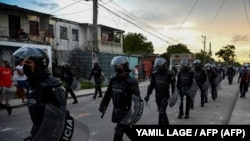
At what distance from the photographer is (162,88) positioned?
816cm

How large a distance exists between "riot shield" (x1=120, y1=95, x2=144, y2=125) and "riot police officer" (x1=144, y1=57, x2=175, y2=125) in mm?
2353

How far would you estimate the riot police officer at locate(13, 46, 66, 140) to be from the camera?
3717mm

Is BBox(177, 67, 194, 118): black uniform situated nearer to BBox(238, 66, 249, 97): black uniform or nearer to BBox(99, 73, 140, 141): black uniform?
BBox(99, 73, 140, 141): black uniform

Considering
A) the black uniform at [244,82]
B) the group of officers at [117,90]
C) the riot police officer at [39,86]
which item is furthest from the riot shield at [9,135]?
the black uniform at [244,82]

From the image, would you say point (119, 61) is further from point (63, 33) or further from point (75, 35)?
point (75, 35)

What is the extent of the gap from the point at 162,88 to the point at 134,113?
8.70 feet

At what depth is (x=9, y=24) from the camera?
29.4 m

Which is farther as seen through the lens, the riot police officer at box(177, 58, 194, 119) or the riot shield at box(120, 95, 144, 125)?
the riot police officer at box(177, 58, 194, 119)

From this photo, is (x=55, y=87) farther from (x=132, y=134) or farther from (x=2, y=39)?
(x=2, y=39)

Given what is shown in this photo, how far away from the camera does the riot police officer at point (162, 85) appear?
8125mm

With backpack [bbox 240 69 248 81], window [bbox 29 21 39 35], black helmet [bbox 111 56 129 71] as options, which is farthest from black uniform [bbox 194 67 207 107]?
window [bbox 29 21 39 35]

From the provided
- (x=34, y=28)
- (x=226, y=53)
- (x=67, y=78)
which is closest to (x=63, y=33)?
(x=34, y=28)

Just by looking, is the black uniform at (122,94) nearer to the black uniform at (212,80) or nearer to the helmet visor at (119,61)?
the helmet visor at (119,61)

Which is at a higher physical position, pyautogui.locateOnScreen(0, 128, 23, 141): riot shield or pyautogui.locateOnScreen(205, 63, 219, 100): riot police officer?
pyautogui.locateOnScreen(205, 63, 219, 100): riot police officer
